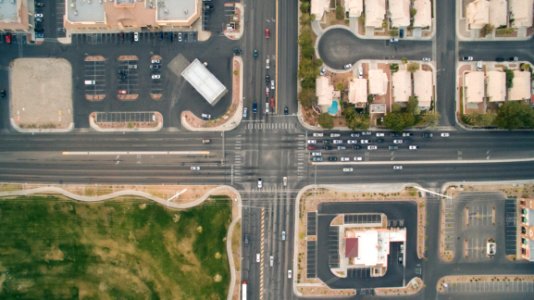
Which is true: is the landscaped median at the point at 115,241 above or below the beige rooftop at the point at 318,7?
below

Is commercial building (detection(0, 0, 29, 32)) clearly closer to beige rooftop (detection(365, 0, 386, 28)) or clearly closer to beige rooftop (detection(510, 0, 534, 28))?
beige rooftop (detection(365, 0, 386, 28))

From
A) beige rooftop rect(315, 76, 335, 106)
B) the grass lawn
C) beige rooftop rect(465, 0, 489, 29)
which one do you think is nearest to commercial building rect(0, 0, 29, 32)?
the grass lawn

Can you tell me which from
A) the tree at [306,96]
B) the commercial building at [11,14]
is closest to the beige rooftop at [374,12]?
the tree at [306,96]

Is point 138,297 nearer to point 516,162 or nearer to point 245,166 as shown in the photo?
point 245,166

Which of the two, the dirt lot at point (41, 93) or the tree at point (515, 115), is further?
the dirt lot at point (41, 93)

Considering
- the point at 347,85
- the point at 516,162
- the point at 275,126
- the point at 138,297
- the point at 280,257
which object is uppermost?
the point at 347,85

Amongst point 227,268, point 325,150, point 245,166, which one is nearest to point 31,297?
point 227,268

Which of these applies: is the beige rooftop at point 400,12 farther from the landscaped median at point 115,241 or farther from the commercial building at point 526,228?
the landscaped median at point 115,241

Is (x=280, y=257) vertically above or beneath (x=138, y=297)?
above
